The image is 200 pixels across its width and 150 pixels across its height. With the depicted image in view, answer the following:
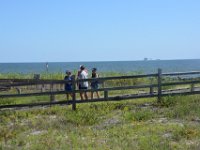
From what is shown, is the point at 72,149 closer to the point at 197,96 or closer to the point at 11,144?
the point at 11,144

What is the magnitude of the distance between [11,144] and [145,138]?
298 centimetres

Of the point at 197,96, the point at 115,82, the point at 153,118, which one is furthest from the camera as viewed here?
the point at 115,82

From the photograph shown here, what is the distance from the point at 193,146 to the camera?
875cm

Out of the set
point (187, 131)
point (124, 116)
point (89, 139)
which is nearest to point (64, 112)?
point (124, 116)

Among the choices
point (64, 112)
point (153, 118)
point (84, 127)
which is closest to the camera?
point (84, 127)

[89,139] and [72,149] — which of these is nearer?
[72,149]

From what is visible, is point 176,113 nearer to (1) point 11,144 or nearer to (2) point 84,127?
(2) point 84,127

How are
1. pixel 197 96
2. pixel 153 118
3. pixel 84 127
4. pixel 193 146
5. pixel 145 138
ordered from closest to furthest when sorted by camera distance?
1. pixel 193 146
2. pixel 145 138
3. pixel 84 127
4. pixel 153 118
5. pixel 197 96

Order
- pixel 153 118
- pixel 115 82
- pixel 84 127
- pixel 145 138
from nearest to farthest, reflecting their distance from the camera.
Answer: pixel 145 138 → pixel 84 127 → pixel 153 118 → pixel 115 82

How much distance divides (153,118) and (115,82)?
14439mm

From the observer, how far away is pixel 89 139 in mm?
9789

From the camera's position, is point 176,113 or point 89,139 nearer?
point 89,139

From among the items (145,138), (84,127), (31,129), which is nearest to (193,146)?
(145,138)

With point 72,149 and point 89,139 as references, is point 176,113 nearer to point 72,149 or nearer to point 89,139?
point 89,139
